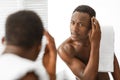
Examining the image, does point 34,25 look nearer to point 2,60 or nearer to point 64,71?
point 2,60

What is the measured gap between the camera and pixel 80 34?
4.12 ft

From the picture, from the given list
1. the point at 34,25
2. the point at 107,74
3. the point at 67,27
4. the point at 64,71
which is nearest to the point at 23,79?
the point at 34,25

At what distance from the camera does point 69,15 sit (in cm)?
206

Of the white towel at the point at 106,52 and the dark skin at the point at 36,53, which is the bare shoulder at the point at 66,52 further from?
the dark skin at the point at 36,53

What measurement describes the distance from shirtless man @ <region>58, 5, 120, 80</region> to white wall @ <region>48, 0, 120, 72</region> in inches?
26.1

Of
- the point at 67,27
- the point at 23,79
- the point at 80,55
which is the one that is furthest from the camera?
the point at 67,27

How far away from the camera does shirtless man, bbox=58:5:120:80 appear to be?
1.21m

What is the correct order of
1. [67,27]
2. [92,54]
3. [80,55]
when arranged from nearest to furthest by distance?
[92,54] < [80,55] < [67,27]

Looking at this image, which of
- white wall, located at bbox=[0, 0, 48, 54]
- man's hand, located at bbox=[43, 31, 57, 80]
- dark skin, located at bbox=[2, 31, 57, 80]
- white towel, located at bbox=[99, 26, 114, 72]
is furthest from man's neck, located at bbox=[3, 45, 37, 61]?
white wall, located at bbox=[0, 0, 48, 54]

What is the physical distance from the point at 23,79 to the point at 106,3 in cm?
132

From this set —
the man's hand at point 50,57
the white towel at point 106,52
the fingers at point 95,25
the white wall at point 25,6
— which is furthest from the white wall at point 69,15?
the man's hand at point 50,57

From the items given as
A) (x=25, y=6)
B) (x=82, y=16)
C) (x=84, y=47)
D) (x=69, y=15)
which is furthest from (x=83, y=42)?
(x=25, y=6)

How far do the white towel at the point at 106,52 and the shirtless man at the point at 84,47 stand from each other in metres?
0.04

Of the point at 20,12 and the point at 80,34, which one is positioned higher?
the point at 20,12
